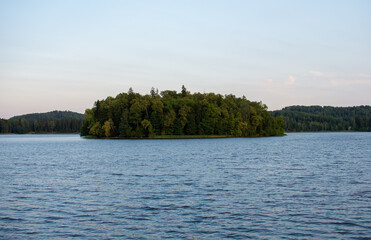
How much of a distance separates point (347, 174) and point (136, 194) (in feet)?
78.5

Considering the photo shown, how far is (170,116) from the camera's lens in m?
162

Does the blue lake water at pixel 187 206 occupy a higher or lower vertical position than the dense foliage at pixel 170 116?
lower

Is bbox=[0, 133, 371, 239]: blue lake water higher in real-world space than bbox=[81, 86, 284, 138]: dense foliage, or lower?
lower

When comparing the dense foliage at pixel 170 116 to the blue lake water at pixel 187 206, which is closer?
the blue lake water at pixel 187 206

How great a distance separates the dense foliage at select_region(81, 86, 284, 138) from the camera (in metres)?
160

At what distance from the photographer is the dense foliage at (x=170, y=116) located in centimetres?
15988

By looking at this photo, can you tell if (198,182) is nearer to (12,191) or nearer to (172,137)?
(12,191)

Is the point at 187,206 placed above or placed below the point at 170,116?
below

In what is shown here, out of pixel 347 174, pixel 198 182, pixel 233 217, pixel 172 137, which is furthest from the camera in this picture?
pixel 172 137

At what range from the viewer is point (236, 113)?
182625mm

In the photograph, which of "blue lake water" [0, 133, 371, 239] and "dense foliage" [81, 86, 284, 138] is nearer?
"blue lake water" [0, 133, 371, 239]

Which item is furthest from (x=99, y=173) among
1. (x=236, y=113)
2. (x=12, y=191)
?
(x=236, y=113)

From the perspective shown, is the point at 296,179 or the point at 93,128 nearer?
the point at 296,179

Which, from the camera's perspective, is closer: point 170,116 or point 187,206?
point 187,206
